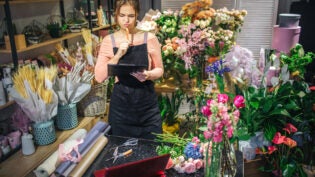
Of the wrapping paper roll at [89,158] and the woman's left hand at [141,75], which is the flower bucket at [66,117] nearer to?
the woman's left hand at [141,75]

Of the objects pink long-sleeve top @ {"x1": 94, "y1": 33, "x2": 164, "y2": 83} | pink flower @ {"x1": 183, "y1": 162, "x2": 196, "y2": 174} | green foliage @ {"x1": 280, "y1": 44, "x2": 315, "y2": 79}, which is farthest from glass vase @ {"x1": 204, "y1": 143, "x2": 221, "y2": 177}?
green foliage @ {"x1": 280, "y1": 44, "x2": 315, "y2": 79}

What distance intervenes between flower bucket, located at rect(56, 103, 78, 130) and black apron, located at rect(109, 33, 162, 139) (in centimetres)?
28

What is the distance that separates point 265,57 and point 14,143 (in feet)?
5.56

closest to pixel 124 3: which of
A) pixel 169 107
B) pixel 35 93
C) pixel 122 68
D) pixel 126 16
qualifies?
pixel 126 16

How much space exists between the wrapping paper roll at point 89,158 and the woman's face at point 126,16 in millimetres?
759

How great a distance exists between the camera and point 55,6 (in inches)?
122

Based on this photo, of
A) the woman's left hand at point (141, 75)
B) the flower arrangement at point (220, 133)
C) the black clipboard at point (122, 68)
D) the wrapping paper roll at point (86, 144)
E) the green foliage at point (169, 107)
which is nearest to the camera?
the flower arrangement at point (220, 133)

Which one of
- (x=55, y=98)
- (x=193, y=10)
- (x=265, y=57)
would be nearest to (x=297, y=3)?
(x=193, y=10)

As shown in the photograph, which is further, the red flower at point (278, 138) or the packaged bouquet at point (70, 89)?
the packaged bouquet at point (70, 89)

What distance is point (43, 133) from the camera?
6.19 feet

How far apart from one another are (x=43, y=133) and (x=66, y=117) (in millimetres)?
241

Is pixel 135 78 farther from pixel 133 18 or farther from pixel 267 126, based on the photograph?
pixel 267 126

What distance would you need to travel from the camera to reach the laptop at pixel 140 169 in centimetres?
104

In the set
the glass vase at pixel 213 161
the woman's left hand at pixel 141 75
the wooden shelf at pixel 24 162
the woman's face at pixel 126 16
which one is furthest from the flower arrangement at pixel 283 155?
the wooden shelf at pixel 24 162
